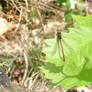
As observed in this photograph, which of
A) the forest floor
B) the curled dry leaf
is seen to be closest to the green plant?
the forest floor

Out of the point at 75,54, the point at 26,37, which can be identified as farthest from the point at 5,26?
the point at 75,54

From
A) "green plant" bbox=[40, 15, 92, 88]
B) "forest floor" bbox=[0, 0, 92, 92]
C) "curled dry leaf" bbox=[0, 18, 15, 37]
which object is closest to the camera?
"green plant" bbox=[40, 15, 92, 88]

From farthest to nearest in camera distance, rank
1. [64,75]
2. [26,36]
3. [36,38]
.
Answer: [36,38] < [26,36] < [64,75]

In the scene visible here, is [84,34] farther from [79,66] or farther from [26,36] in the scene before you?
[26,36]

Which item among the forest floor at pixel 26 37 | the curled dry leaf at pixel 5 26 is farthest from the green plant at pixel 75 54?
the curled dry leaf at pixel 5 26

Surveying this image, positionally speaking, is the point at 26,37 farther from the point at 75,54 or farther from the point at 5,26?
the point at 75,54

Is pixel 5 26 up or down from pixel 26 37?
up

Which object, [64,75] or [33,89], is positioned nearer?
[64,75]

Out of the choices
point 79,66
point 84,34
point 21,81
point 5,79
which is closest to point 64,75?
point 79,66

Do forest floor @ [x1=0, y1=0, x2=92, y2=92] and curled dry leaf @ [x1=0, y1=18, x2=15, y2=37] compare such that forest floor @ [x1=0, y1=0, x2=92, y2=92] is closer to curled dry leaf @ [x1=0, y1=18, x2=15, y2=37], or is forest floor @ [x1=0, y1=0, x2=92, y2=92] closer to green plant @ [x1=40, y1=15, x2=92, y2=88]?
curled dry leaf @ [x1=0, y1=18, x2=15, y2=37]

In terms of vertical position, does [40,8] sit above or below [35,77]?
above

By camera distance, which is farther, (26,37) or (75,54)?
(26,37)
